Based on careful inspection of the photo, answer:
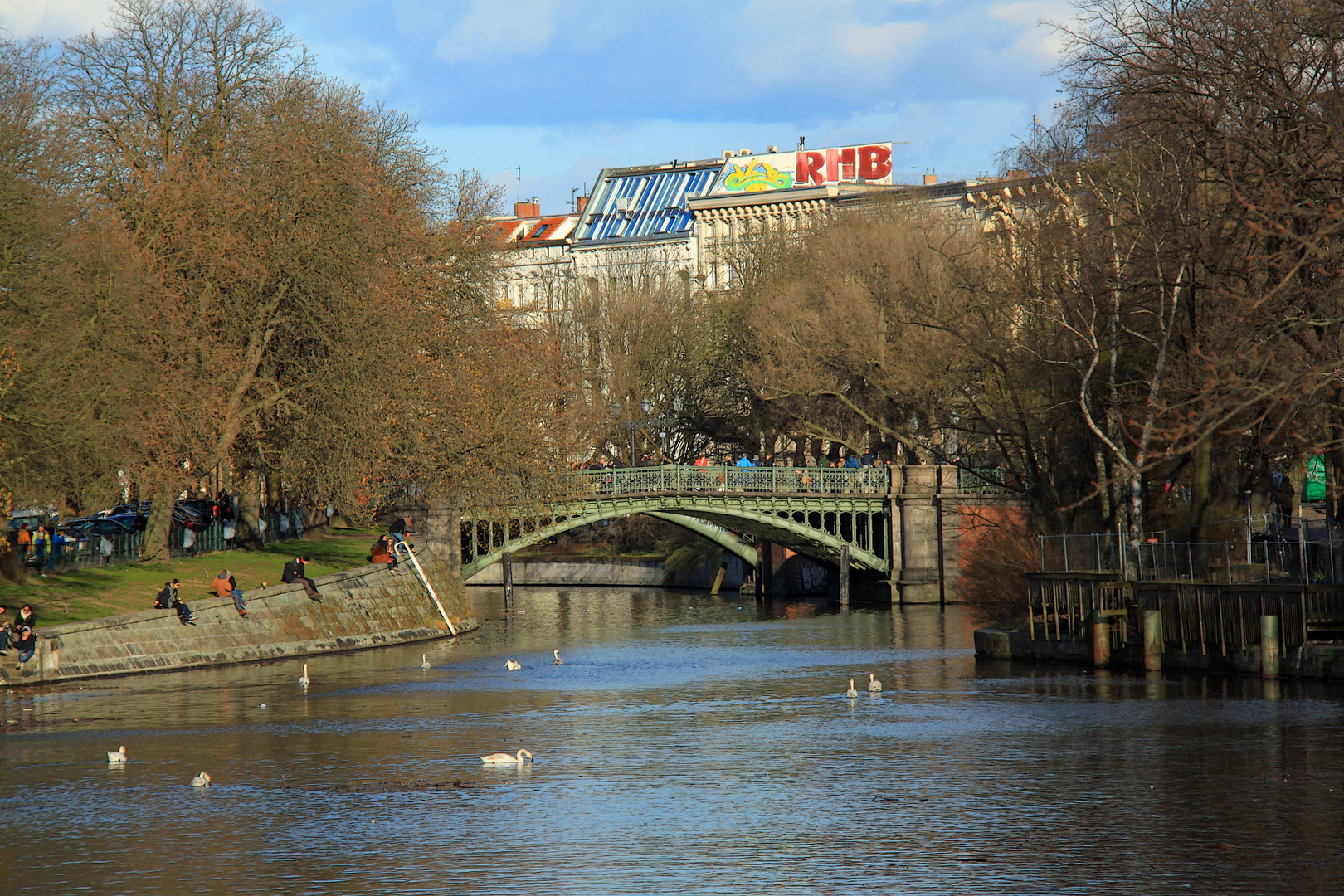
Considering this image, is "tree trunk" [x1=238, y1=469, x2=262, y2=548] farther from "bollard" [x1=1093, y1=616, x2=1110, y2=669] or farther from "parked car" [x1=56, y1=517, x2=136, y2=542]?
"bollard" [x1=1093, y1=616, x2=1110, y2=669]

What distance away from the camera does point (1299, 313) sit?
2755 cm

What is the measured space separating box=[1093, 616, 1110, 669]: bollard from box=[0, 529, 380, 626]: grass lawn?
891 inches

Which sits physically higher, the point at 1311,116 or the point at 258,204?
the point at 258,204

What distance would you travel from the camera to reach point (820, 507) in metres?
60.0

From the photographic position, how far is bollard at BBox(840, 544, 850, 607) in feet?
196

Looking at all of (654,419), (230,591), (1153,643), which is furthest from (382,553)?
(1153,643)

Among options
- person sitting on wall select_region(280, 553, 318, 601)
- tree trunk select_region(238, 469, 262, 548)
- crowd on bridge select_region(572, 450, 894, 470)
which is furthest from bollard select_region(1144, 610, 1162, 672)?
tree trunk select_region(238, 469, 262, 548)

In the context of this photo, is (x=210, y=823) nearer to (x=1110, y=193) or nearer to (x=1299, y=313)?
(x=1299, y=313)

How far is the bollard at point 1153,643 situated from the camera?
33.1 metres

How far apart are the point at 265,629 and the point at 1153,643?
22.4 metres

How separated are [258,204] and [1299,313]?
94.7ft

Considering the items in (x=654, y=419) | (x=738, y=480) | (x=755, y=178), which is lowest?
(x=738, y=480)

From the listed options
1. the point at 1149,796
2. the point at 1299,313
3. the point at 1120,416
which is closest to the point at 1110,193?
the point at 1120,416

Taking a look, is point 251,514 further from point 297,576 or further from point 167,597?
point 167,597
